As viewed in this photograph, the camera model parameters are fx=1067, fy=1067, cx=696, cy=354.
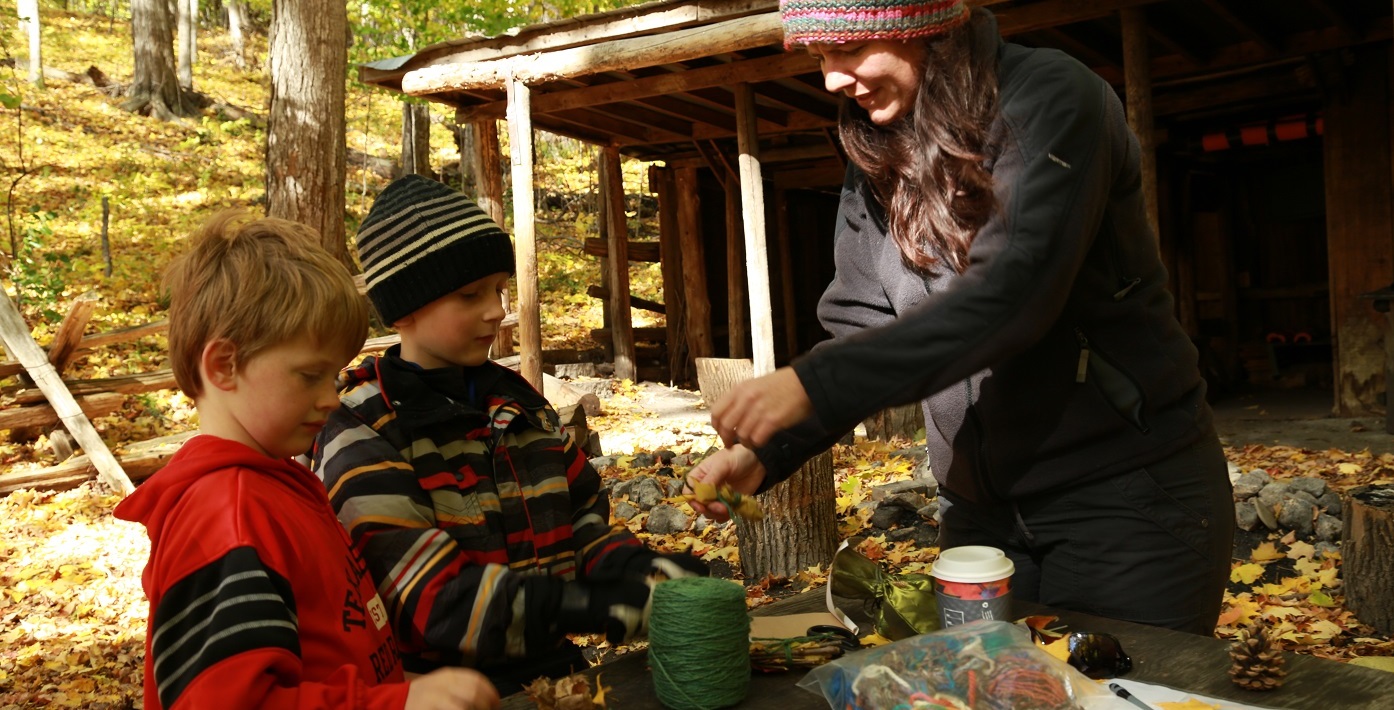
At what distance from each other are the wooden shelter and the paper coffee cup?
5.85 metres

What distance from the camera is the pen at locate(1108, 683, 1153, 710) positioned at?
1516 millimetres

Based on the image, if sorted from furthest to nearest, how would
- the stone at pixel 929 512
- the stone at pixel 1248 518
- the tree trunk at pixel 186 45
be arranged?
the tree trunk at pixel 186 45, the stone at pixel 929 512, the stone at pixel 1248 518

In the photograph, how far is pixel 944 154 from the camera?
185 cm

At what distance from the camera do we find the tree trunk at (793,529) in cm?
545

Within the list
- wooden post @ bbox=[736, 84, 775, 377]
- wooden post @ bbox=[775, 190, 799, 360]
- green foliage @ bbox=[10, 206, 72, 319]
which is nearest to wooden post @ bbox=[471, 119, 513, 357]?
wooden post @ bbox=[736, 84, 775, 377]

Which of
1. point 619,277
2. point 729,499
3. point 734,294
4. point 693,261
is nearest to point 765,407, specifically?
point 729,499

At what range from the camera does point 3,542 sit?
6.94m

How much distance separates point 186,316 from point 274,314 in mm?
139

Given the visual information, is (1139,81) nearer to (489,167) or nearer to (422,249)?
(489,167)

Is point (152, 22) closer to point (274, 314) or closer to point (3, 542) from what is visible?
point (3, 542)

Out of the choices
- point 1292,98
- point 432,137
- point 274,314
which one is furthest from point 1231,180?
point 432,137

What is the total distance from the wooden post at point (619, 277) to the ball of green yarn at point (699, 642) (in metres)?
11.4

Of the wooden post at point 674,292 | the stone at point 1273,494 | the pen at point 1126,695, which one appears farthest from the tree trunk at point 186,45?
the pen at point 1126,695

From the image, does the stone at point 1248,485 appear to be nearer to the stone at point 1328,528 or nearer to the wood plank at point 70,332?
the stone at point 1328,528
